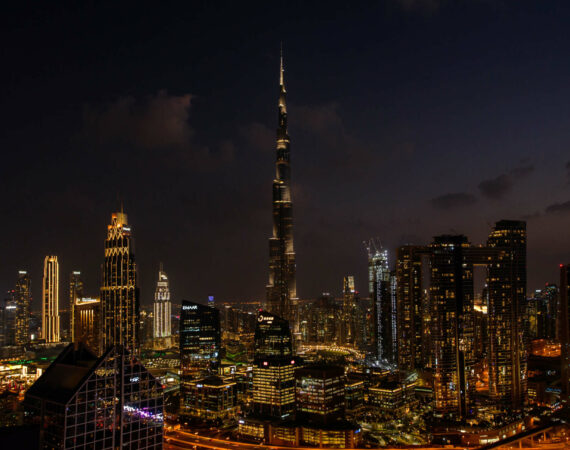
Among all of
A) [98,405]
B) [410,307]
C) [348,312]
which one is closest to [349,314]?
[348,312]

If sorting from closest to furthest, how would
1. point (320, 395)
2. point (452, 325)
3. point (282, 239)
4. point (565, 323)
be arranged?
1. point (320, 395)
2. point (565, 323)
3. point (452, 325)
4. point (282, 239)

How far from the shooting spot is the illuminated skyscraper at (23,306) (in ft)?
284

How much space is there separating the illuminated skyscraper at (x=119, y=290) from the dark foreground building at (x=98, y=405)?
51.4 metres

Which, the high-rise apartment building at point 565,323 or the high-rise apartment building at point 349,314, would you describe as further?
the high-rise apartment building at point 349,314

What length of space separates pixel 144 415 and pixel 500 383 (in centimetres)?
4748

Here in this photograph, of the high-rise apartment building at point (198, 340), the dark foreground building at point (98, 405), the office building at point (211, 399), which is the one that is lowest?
the office building at point (211, 399)

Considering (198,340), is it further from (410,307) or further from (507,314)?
(507,314)

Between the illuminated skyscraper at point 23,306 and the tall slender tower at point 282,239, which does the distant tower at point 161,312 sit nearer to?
the tall slender tower at point 282,239

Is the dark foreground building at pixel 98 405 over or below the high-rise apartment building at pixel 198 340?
over

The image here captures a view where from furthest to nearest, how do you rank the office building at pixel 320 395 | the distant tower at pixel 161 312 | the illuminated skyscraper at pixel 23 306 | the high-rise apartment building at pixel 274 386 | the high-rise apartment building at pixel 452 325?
1. the distant tower at pixel 161 312
2. the illuminated skyscraper at pixel 23 306
3. the high-rise apartment building at pixel 452 325
4. the high-rise apartment building at pixel 274 386
5. the office building at pixel 320 395

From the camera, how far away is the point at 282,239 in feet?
361

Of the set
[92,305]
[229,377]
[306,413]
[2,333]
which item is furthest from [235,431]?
[2,333]

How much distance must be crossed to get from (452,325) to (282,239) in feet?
191

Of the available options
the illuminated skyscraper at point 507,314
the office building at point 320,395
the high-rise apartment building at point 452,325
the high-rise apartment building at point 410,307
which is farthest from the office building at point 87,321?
the illuminated skyscraper at point 507,314
